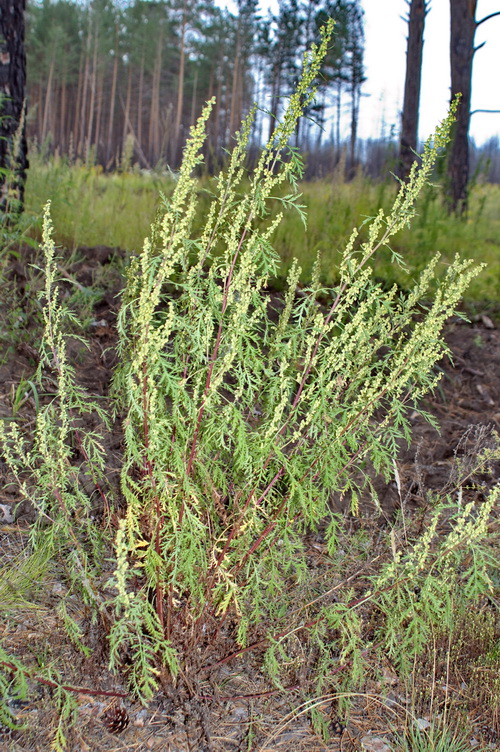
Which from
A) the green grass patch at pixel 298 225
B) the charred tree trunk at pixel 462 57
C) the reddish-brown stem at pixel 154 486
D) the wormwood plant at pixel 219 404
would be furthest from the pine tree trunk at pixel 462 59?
the reddish-brown stem at pixel 154 486

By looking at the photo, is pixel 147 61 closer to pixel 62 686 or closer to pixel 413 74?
pixel 413 74

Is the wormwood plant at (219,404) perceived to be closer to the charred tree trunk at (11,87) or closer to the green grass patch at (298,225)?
the green grass patch at (298,225)

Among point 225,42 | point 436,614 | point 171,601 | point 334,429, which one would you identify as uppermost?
point 225,42

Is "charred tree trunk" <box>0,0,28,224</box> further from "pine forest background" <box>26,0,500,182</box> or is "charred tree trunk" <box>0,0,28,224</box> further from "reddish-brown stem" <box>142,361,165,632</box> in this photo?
"pine forest background" <box>26,0,500,182</box>

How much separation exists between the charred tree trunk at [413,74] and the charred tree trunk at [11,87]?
6.83 m

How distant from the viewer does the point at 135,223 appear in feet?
17.1

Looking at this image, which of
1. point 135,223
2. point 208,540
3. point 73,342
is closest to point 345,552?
point 208,540

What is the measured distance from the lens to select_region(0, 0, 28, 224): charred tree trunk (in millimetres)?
4488

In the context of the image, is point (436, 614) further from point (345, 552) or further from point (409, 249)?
point (409, 249)

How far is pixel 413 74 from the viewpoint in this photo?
10.3 metres

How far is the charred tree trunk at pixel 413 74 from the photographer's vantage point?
9.69 meters

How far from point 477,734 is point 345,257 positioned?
1679 mm

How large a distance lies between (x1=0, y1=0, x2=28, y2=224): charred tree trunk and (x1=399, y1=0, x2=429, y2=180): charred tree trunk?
269 inches

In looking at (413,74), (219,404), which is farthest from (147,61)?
(219,404)
